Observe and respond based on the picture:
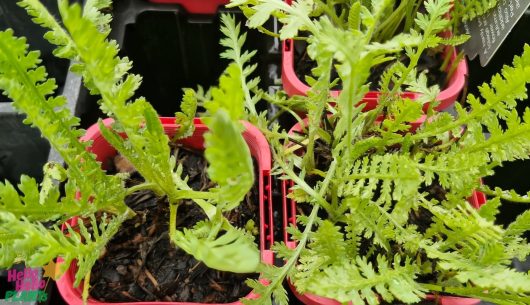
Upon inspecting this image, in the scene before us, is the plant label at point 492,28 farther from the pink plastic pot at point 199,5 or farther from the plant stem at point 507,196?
the pink plastic pot at point 199,5

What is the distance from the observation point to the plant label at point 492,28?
71cm

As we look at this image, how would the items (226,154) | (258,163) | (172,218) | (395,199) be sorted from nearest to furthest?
(226,154) < (395,199) < (172,218) < (258,163)

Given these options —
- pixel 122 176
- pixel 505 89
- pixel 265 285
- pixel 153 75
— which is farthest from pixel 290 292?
pixel 153 75

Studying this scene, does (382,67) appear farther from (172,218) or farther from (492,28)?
(172,218)

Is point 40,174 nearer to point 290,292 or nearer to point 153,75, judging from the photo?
point 153,75

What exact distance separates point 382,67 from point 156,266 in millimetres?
503

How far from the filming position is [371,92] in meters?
0.80

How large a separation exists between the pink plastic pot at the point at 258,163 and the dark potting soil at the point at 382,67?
0.64 feet

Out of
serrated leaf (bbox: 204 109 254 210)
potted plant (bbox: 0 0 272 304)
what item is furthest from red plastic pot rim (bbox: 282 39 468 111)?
serrated leaf (bbox: 204 109 254 210)

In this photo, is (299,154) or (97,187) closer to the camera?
(97,187)

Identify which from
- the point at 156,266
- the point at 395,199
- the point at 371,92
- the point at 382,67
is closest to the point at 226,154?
the point at 395,199

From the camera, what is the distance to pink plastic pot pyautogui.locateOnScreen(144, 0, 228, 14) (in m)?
0.92

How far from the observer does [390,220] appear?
60 cm

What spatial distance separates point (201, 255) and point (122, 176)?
292mm
